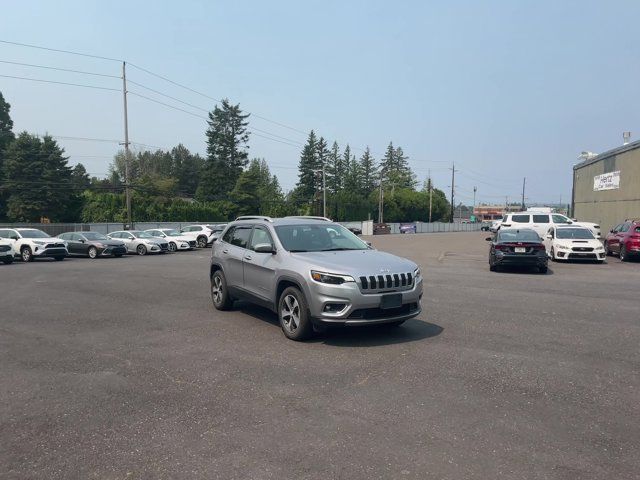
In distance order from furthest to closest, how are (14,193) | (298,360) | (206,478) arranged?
(14,193) < (298,360) < (206,478)

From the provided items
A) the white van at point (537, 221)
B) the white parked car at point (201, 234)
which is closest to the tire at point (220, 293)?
the white van at point (537, 221)

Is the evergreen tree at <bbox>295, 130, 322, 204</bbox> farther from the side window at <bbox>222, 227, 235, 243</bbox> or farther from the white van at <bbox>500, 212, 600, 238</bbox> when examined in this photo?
the side window at <bbox>222, 227, 235, 243</bbox>

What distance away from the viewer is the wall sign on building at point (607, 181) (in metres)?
30.6

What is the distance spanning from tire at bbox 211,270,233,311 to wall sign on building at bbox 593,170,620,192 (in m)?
29.3

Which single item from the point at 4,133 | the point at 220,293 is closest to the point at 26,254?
the point at 220,293

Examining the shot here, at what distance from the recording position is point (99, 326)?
8133 mm

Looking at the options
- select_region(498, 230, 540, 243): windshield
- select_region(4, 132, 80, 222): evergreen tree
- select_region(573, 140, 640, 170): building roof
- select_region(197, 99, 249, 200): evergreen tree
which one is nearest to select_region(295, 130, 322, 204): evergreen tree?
select_region(197, 99, 249, 200): evergreen tree

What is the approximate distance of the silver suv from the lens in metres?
6.40

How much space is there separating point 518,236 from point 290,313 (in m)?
11.4

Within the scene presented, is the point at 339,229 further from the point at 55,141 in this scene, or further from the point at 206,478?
the point at 55,141

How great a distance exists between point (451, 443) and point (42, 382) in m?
4.32

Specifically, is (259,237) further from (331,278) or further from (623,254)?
(623,254)

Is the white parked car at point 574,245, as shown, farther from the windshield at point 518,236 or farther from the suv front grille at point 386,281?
the suv front grille at point 386,281

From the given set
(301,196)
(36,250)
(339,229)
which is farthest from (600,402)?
(301,196)
